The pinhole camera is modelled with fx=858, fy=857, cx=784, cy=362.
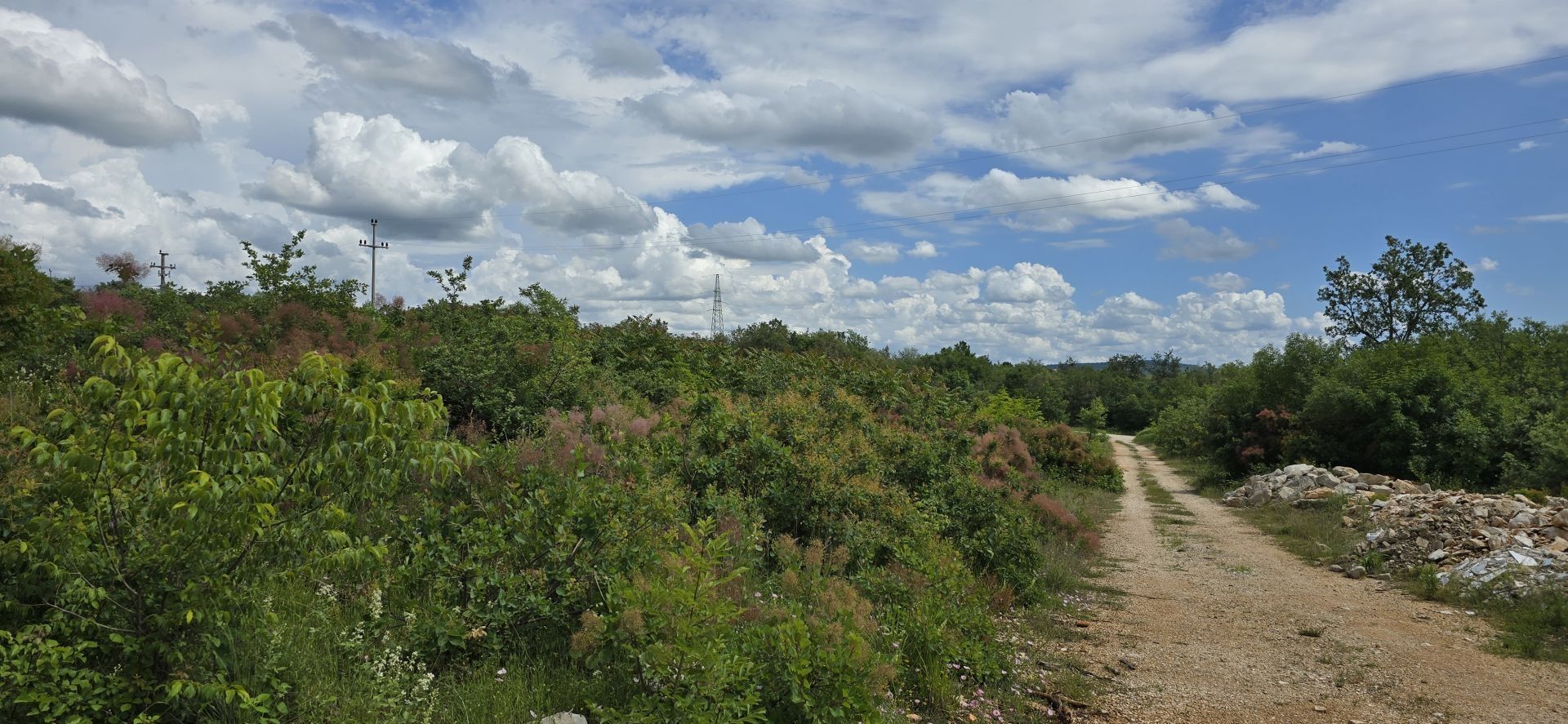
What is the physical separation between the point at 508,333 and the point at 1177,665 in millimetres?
8529

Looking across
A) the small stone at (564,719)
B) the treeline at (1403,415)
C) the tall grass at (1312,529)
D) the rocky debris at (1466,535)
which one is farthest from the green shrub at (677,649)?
the treeline at (1403,415)

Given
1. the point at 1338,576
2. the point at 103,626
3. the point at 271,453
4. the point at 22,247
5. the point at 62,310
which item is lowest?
the point at 1338,576

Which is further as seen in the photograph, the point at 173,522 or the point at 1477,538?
the point at 1477,538

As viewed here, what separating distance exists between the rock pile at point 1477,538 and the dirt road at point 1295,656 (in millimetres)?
973

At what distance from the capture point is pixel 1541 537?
12.3 meters

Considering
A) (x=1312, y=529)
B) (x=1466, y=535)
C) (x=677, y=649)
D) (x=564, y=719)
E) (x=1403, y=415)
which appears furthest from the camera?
(x=1403, y=415)

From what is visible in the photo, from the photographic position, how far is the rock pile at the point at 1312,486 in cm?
1881

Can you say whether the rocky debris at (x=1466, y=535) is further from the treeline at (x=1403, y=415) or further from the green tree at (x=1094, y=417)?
the green tree at (x=1094, y=417)

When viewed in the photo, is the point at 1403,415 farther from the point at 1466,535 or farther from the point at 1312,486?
the point at 1466,535

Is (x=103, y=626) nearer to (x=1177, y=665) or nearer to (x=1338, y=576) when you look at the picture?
(x=1177, y=665)

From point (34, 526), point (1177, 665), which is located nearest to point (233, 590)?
point (34, 526)

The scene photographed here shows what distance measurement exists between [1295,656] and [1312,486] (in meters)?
14.3

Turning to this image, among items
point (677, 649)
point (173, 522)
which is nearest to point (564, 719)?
point (677, 649)

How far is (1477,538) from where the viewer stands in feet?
40.8
